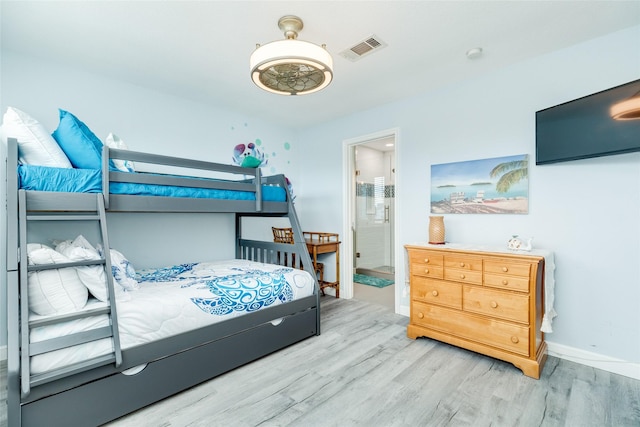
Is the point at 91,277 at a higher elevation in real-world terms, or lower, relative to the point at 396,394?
higher

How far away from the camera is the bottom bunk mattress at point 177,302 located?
1546mm

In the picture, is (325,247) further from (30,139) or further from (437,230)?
(30,139)

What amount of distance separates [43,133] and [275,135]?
8.86ft

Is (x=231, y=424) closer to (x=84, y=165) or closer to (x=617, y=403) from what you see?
(x=84, y=165)

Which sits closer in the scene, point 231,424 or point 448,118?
point 231,424

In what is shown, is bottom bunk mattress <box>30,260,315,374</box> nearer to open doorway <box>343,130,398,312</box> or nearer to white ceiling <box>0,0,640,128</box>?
white ceiling <box>0,0,640,128</box>

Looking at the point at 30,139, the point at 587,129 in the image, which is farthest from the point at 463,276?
the point at 30,139

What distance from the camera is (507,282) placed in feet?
7.23

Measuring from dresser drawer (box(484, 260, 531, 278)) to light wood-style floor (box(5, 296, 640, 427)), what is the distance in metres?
0.71

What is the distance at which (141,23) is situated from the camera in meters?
2.00

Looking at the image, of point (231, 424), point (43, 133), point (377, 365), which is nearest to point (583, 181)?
point (377, 365)

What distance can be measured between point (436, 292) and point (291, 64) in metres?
2.14

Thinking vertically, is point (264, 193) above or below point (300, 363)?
above

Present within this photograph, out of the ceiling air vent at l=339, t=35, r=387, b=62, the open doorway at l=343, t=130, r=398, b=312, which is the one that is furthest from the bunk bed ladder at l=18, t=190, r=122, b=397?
the open doorway at l=343, t=130, r=398, b=312
